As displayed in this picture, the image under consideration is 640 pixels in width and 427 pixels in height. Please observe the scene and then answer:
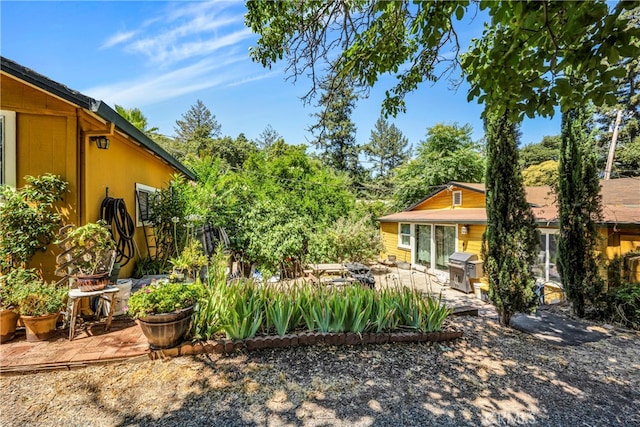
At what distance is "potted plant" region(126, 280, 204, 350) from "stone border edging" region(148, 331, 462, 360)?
129mm

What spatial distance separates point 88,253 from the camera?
12.2 feet

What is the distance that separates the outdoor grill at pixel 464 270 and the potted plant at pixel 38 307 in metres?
9.42

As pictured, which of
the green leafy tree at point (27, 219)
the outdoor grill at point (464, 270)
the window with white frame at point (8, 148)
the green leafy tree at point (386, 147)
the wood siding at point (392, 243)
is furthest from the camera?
the green leafy tree at point (386, 147)

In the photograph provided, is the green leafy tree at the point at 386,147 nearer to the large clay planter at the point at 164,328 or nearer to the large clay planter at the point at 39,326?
the large clay planter at the point at 164,328

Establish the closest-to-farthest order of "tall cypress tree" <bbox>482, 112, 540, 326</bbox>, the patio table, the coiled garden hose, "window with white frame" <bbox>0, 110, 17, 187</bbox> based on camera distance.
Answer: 1. the patio table
2. "window with white frame" <bbox>0, 110, 17, 187</bbox>
3. the coiled garden hose
4. "tall cypress tree" <bbox>482, 112, 540, 326</bbox>

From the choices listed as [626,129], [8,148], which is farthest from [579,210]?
[626,129]

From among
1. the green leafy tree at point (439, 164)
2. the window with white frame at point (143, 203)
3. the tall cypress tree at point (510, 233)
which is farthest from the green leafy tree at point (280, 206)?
the green leafy tree at point (439, 164)

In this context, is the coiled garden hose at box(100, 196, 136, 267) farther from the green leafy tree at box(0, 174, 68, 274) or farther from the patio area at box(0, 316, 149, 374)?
the patio area at box(0, 316, 149, 374)

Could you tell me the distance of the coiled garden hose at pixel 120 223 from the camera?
4.59 metres

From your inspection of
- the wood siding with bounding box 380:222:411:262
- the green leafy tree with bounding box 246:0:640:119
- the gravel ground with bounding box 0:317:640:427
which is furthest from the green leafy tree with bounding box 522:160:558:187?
the gravel ground with bounding box 0:317:640:427

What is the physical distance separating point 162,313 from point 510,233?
5.64m

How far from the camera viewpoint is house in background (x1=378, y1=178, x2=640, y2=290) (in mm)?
6570

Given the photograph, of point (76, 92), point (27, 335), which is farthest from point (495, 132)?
point (27, 335)

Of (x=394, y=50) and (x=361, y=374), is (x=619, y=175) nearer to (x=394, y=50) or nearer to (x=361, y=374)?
(x=394, y=50)
